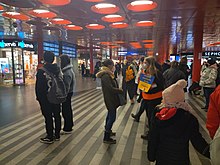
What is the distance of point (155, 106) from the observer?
3.46 metres

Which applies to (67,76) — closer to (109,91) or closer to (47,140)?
(109,91)

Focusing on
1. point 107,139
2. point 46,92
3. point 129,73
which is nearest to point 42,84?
point 46,92

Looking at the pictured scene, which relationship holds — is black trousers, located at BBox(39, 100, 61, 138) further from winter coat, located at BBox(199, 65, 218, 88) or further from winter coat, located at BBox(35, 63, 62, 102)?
winter coat, located at BBox(199, 65, 218, 88)

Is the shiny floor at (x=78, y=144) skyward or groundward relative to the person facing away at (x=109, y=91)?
groundward

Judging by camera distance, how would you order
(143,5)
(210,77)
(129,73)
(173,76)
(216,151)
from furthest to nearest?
(129,73) → (210,77) → (143,5) → (173,76) → (216,151)

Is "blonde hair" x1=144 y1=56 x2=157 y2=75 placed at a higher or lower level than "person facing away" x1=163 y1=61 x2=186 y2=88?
higher

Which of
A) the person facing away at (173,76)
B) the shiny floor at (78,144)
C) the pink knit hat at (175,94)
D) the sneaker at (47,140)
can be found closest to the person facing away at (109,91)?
the shiny floor at (78,144)

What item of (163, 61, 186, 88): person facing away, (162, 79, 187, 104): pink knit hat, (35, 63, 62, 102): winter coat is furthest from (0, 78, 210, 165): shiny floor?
(162, 79, 187, 104): pink knit hat

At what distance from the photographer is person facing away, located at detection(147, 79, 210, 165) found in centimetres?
159

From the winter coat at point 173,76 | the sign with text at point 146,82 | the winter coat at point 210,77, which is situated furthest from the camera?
the winter coat at point 210,77

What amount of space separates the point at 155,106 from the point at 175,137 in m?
1.86

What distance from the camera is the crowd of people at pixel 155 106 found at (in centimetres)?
162

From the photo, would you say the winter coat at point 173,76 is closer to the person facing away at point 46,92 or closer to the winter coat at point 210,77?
the winter coat at point 210,77

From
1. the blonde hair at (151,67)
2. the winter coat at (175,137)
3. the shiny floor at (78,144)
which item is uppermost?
the blonde hair at (151,67)
